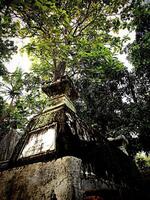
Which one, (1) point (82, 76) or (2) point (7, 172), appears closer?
(2) point (7, 172)

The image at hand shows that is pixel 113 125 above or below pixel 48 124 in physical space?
above

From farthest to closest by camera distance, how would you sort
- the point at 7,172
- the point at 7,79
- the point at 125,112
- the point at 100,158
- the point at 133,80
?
the point at 7,79 → the point at 133,80 → the point at 125,112 → the point at 100,158 → the point at 7,172

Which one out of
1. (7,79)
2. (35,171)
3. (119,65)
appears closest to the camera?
(35,171)

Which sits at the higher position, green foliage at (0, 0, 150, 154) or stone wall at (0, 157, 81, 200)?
green foliage at (0, 0, 150, 154)

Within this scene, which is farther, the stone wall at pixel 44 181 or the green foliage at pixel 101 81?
the green foliage at pixel 101 81

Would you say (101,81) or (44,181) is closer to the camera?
(44,181)

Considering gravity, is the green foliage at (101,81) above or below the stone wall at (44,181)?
above

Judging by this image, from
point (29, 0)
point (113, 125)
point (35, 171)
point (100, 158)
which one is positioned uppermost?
point (113, 125)

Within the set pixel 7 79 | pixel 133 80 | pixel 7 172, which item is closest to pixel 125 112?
pixel 133 80

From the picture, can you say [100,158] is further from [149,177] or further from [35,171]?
[149,177]

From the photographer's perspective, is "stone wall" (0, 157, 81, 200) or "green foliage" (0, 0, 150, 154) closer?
"stone wall" (0, 157, 81, 200)

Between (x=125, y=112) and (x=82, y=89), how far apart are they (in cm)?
393

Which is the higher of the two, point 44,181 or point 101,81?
point 101,81

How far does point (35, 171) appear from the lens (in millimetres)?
2518
